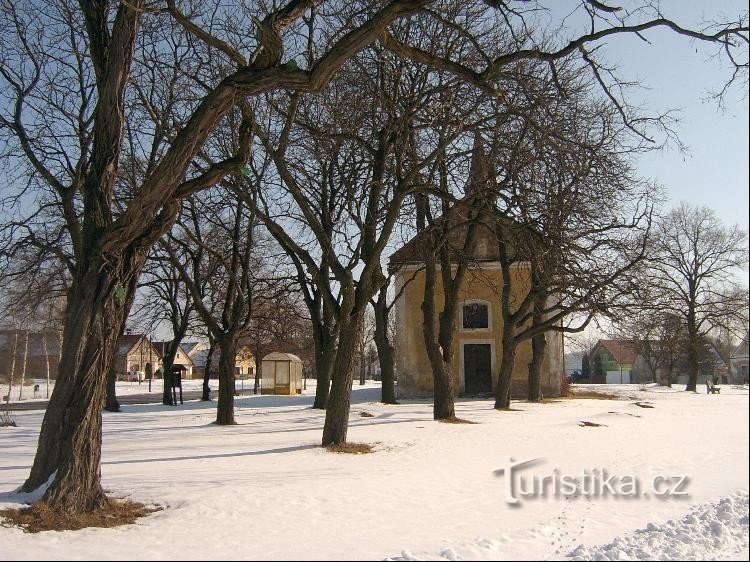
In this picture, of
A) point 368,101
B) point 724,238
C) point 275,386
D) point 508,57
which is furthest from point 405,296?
point 508,57

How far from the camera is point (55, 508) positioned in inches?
302

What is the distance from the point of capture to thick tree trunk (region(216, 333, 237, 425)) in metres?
18.3

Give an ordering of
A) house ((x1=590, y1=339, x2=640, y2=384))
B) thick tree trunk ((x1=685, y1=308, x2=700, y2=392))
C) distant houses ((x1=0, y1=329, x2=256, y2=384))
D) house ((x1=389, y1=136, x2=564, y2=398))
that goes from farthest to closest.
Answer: house ((x1=590, y1=339, x2=640, y2=384)), distant houses ((x1=0, y1=329, x2=256, y2=384)), thick tree trunk ((x1=685, y1=308, x2=700, y2=392)), house ((x1=389, y1=136, x2=564, y2=398))

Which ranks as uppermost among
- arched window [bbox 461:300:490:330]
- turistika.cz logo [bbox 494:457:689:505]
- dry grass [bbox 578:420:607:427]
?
arched window [bbox 461:300:490:330]

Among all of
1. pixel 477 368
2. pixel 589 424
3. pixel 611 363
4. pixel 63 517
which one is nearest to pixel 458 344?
pixel 477 368

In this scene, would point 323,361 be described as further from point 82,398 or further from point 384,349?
point 82,398

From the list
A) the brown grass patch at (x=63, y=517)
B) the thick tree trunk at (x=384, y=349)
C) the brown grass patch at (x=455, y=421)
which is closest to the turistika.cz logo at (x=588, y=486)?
the brown grass patch at (x=63, y=517)

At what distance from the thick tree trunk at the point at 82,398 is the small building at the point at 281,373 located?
97.6 ft

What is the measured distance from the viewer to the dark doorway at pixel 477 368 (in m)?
34.2

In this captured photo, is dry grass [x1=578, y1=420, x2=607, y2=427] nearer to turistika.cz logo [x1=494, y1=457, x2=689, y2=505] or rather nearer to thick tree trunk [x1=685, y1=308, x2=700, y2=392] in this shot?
turistika.cz logo [x1=494, y1=457, x2=689, y2=505]

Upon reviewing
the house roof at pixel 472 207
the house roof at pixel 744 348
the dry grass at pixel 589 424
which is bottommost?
the dry grass at pixel 589 424

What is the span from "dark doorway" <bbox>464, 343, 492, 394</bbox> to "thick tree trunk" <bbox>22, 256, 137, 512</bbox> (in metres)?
27.2

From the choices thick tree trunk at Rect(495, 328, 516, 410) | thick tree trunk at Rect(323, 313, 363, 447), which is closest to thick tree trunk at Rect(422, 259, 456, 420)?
thick tree trunk at Rect(495, 328, 516, 410)

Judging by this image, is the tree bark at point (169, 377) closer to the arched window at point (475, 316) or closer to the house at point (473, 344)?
the house at point (473, 344)
